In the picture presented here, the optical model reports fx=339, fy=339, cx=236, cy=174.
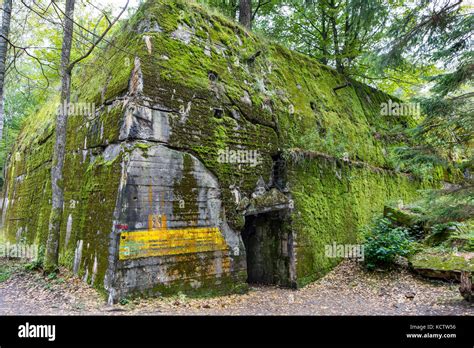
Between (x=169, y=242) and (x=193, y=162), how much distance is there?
1.56 m

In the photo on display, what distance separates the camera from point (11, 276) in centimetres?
779

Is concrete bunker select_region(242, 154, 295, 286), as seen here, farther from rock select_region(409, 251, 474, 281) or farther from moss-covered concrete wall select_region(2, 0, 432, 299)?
rock select_region(409, 251, 474, 281)

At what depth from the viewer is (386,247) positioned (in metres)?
8.60

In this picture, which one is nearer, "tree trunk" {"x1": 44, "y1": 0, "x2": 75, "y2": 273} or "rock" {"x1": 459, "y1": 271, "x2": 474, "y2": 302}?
"rock" {"x1": 459, "y1": 271, "x2": 474, "y2": 302}

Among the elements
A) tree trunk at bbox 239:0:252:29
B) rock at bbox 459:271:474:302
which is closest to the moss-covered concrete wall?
tree trunk at bbox 239:0:252:29

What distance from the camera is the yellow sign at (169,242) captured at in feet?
18.0

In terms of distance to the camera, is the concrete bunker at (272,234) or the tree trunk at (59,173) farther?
the concrete bunker at (272,234)

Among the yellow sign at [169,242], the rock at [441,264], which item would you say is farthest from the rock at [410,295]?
the yellow sign at [169,242]

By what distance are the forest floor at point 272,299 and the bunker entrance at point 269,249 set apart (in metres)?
0.38

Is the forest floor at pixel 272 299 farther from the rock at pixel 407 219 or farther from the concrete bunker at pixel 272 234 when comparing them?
the rock at pixel 407 219

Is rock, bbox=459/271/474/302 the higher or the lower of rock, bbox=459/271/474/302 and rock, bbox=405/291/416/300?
the higher

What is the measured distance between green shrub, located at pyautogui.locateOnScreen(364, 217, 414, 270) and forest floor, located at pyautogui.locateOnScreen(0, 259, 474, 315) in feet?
1.08

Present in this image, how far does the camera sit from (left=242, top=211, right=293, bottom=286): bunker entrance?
7.79 meters
